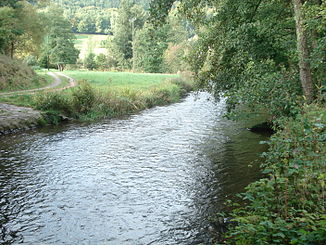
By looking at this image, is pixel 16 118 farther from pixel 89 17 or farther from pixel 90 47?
pixel 89 17

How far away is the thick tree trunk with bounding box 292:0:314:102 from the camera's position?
10008 millimetres

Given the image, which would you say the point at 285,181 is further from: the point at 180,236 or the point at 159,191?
the point at 159,191

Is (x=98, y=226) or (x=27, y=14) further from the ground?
(x=27, y=14)

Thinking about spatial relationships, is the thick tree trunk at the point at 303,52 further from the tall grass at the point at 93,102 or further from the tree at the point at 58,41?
the tree at the point at 58,41

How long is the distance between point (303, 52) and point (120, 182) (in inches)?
290

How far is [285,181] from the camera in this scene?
219 inches

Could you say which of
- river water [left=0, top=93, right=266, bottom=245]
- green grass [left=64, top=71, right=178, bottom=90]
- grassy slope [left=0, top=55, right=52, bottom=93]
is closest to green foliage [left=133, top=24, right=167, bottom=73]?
green grass [left=64, top=71, right=178, bottom=90]

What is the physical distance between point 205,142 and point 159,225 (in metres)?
8.05

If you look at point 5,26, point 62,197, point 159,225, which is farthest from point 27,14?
point 159,225

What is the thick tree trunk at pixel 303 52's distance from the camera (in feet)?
32.8

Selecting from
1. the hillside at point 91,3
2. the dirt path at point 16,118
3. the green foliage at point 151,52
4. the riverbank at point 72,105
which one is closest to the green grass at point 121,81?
the riverbank at point 72,105

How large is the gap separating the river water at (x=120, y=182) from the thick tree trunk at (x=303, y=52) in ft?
10.5

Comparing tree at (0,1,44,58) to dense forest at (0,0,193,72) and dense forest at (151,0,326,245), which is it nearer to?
dense forest at (0,0,193,72)

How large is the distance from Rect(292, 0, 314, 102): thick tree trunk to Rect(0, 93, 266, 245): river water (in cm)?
320
